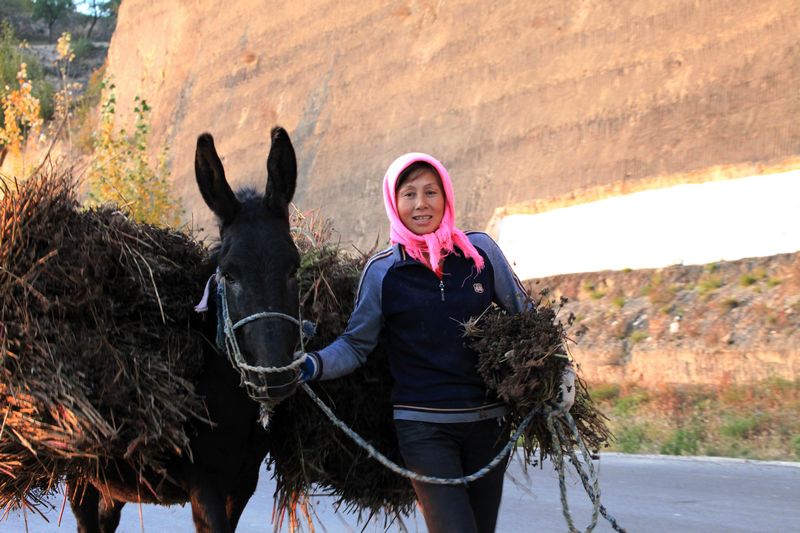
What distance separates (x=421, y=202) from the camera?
353 centimetres

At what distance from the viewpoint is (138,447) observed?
322 cm

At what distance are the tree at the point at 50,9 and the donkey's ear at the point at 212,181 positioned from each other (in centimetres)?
6102

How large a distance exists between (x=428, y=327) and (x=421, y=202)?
48 centimetres

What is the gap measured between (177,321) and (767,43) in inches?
529

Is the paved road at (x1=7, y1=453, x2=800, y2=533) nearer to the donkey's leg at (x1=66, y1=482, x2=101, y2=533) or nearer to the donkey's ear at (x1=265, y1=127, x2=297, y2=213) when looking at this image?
the donkey's leg at (x1=66, y1=482, x2=101, y2=533)

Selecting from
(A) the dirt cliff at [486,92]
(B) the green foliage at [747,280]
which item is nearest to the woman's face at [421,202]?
(B) the green foliage at [747,280]

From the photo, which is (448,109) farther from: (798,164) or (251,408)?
(251,408)

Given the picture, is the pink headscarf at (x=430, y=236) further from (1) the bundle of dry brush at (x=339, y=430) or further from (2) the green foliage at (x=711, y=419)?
(2) the green foliage at (x=711, y=419)

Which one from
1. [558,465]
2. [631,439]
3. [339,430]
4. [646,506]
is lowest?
[646,506]

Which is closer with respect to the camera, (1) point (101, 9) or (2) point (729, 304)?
(2) point (729, 304)

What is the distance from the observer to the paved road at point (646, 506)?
6254 mm

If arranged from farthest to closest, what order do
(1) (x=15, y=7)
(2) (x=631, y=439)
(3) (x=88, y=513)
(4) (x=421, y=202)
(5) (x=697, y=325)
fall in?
(1) (x=15, y=7) < (5) (x=697, y=325) < (2) (x=631, y=439) < (3) (x=88, y=513) < (4) (x=421, y=202)

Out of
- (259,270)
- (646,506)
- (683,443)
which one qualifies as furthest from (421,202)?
(683,443)

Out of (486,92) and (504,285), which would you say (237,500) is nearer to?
(504,285)
